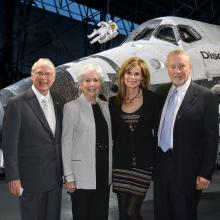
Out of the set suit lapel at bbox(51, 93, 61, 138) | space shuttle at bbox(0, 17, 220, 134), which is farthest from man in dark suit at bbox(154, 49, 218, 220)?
space shuttle at bbox(0, 17, 220, 134)

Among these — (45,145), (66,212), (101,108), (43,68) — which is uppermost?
(43,68)

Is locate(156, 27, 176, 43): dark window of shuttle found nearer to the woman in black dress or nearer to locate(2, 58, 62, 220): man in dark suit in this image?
the woman in black dress

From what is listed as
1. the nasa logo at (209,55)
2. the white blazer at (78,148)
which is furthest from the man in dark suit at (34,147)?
the nasa logo at (209,55)

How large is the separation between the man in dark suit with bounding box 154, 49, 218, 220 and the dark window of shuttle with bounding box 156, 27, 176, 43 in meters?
3.75

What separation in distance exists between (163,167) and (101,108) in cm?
67

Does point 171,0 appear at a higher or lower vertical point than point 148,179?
higher

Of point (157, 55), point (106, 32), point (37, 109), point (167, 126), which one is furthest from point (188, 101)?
point (106, 32)

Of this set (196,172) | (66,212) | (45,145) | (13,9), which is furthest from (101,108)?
(13,9)

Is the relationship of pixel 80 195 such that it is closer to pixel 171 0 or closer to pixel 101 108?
pixel 101 108

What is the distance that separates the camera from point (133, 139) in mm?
3176

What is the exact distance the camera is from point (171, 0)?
21562 millimetres

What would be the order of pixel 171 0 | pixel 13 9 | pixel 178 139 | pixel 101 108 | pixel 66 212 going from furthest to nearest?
pixel 171 0, pixel 13 9, pixel 66 212, pixel 101 108, pixel 178 139

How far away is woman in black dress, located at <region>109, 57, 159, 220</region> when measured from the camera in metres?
3.19

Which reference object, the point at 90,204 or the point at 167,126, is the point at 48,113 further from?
the point at 167,126
